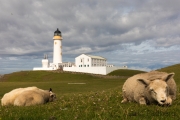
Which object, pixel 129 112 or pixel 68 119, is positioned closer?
pixel 68 119

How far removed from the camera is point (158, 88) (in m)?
9.68

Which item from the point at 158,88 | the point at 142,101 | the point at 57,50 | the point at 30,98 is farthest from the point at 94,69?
the point at 158,88

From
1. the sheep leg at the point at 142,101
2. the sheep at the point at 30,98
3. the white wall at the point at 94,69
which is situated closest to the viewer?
the sheep leg at the point at 142,101

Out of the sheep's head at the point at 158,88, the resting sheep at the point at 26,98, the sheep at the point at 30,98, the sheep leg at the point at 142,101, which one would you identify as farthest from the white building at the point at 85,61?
the sheep's head at the point at 158,88

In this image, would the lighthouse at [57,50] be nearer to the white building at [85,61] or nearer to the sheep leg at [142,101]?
the white building at [85,61]

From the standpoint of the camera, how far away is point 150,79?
10.8 meters

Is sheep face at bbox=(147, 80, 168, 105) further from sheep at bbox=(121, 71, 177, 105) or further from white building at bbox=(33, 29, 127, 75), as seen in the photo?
white building at bbox=(33, 29, 127, 75)

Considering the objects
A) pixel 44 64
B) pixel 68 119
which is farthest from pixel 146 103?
pixel 44 64

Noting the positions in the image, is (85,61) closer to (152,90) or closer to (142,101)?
(142,101)

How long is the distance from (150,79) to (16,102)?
834 centimetres

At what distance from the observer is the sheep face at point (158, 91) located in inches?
368

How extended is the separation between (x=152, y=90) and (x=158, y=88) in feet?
1.19

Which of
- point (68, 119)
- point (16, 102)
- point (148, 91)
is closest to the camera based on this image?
point (68, 119)

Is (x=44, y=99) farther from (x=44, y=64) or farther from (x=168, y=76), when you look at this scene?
(x=44, y=64)
